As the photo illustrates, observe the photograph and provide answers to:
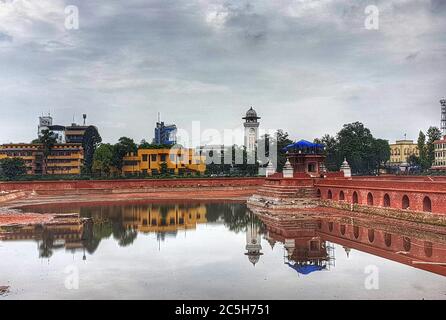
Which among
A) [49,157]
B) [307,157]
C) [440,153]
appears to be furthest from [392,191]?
[49,157]

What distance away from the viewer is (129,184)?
6938 centimetres

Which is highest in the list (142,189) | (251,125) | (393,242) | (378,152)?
(251,125)

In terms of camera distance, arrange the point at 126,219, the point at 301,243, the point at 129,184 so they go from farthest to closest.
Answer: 1. the point at 129,184
2. the point at 126,219
3. the point at 301,243

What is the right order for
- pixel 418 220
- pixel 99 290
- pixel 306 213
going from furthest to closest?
1. pixel 306 213
2. pixel 418 220
3. pixel 99 290

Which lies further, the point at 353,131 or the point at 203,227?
the point at 353,131

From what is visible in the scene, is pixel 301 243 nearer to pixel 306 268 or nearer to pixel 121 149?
pixel 306 268

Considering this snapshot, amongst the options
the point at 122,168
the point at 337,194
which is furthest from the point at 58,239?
the point at 122,168

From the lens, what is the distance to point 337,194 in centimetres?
4506

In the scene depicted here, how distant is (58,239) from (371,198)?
24.8 m

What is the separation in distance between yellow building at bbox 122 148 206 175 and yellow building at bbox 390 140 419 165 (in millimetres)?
68109

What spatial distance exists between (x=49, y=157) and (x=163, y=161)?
22.3 meters

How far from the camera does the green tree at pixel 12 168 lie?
81562 millimetres
